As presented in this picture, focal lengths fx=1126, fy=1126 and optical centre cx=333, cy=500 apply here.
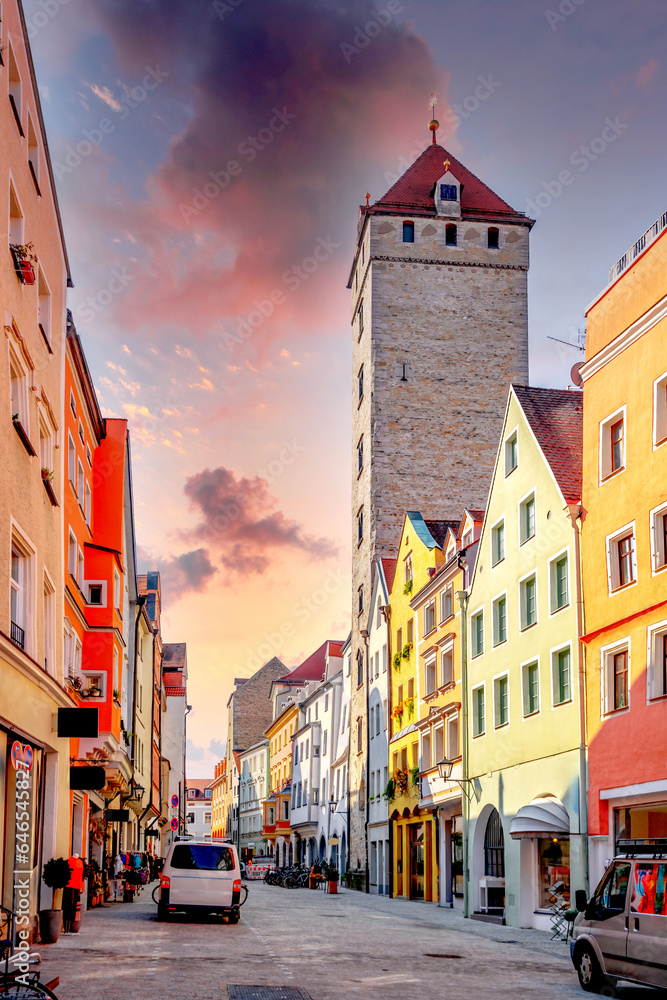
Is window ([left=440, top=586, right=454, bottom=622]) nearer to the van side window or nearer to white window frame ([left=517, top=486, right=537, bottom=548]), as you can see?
white window frame ([left=517, top=486, right=537, bottom=548])

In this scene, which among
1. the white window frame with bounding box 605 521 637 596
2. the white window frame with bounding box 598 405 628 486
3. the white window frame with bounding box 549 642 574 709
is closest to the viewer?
the white window frame with bounding box 605 521 637 596

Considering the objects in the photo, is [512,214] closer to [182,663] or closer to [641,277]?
[641,277]

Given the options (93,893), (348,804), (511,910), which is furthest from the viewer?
(348,804)

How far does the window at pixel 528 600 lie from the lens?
94.9 ft

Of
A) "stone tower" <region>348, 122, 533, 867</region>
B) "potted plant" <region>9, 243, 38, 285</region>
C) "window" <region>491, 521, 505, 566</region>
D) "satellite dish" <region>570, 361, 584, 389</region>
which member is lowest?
"window" <region>491, 521, 505, 566</region>

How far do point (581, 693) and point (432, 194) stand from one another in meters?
39.1

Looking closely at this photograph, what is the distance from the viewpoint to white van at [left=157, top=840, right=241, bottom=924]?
24.5m

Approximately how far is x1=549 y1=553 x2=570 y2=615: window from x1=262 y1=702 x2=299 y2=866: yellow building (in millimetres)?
54747

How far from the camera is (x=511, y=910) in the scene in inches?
1089

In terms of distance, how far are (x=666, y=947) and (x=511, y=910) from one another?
1549 cm

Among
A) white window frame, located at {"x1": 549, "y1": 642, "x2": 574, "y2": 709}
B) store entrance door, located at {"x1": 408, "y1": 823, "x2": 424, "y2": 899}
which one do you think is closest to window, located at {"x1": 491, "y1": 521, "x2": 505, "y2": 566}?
white window frame, located at {"x1": 549, "y1": 642, "x2": 574, "y2": 709}

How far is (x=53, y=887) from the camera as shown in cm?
1833

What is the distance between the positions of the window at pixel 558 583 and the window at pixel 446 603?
35.1 feet

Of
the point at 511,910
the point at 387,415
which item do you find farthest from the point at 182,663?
the point at 511,910
